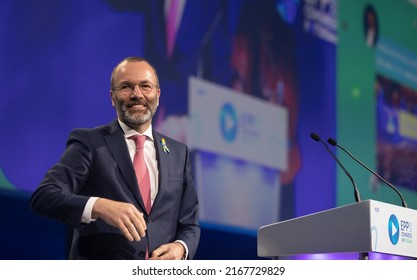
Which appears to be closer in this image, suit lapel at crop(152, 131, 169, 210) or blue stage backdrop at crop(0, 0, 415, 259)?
suit lapel at crop(152, 131, 169, 210)

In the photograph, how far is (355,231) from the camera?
197cm

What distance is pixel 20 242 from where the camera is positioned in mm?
3285

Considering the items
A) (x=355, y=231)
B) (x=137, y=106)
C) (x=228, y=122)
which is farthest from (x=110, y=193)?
(x=228, y=122)

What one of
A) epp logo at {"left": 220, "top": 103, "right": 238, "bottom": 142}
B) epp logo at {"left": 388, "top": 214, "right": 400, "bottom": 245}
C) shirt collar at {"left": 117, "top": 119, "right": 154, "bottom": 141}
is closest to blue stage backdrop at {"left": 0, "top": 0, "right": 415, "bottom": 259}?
epp logo at {"left": 220, "top": 103, "right": 238, "bottom": 142}

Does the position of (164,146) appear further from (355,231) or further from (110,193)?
(355,231)

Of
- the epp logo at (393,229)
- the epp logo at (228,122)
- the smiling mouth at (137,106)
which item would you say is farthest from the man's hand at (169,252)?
the epp logo at (228,122)

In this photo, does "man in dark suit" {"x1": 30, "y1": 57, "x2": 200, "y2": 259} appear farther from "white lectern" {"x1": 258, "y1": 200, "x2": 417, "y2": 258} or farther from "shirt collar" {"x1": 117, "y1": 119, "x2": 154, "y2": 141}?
"white lectern" {"x1": 258, "y1": 200, "x2": 417, "y2": 258}

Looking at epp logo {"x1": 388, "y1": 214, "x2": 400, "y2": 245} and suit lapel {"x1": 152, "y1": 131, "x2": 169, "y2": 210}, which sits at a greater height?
suit lapel {"x1": 152, "y1": 131, "x2": 169, "y2": 210}

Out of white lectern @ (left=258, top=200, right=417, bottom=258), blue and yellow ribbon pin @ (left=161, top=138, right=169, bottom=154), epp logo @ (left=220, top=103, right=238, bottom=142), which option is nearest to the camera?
white lectern @ (left=258, top=200, right=417, bottom=258)

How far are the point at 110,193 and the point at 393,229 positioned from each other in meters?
0.84

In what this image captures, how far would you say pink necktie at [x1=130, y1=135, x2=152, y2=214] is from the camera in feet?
7.10

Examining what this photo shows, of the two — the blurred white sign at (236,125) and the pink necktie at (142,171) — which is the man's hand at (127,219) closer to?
the pink necktie at (142,171)

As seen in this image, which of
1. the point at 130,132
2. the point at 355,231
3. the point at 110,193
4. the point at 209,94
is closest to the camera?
the point at 355,231

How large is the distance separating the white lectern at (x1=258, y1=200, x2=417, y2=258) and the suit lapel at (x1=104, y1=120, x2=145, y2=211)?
1.59ft
